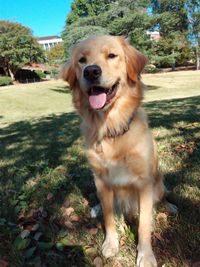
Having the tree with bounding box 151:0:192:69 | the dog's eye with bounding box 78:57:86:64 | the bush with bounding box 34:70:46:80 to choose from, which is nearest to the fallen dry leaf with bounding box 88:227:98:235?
the dog's eye with bounding box 78:57:86:64

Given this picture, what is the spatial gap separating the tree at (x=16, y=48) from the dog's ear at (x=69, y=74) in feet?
137

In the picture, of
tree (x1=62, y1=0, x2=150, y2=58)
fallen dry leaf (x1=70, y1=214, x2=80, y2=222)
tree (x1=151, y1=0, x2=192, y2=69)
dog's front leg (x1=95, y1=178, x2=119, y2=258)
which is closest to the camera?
dog's front leg (x1=95, y1=178, x2=119, y2=258)

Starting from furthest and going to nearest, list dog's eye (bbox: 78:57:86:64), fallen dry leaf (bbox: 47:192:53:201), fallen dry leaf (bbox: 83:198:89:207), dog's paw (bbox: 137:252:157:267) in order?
fallen dry leaf (bbox: 47:192:53:201), fallen dry leaf (bbox: 83:198:89:207), dog's eye (bbox: 78:57:86:64), dog's paw (bbox: 137:252:157:267)

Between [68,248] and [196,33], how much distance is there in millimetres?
43433

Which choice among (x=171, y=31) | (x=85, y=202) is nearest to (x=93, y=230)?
(x=85, y=202)

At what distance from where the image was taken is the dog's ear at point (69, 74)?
2730mm

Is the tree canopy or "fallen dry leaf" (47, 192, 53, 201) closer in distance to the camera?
"fallen dry leaf" (47, 192, 53, 201)

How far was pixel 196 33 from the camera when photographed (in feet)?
136

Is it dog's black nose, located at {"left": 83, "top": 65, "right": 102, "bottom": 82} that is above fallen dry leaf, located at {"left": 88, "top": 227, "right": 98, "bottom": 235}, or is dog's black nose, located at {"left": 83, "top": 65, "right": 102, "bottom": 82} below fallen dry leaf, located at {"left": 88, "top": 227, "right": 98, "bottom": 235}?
above

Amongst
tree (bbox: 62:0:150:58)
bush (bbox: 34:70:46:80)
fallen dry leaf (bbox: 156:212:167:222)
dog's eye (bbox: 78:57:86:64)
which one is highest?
tree (bbox: 62:0:150:58)

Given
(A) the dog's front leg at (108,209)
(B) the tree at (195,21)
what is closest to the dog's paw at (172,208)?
(A) the dog's front leg at (108,209)

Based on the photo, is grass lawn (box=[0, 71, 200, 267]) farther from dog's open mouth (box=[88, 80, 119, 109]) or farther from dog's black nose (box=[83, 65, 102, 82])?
dog's black nose (box=[83, 65, 102, 82])

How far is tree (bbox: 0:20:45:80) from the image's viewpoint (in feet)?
139

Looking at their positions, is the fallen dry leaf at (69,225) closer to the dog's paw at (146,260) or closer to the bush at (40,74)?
the dog's paw at (146,260)
